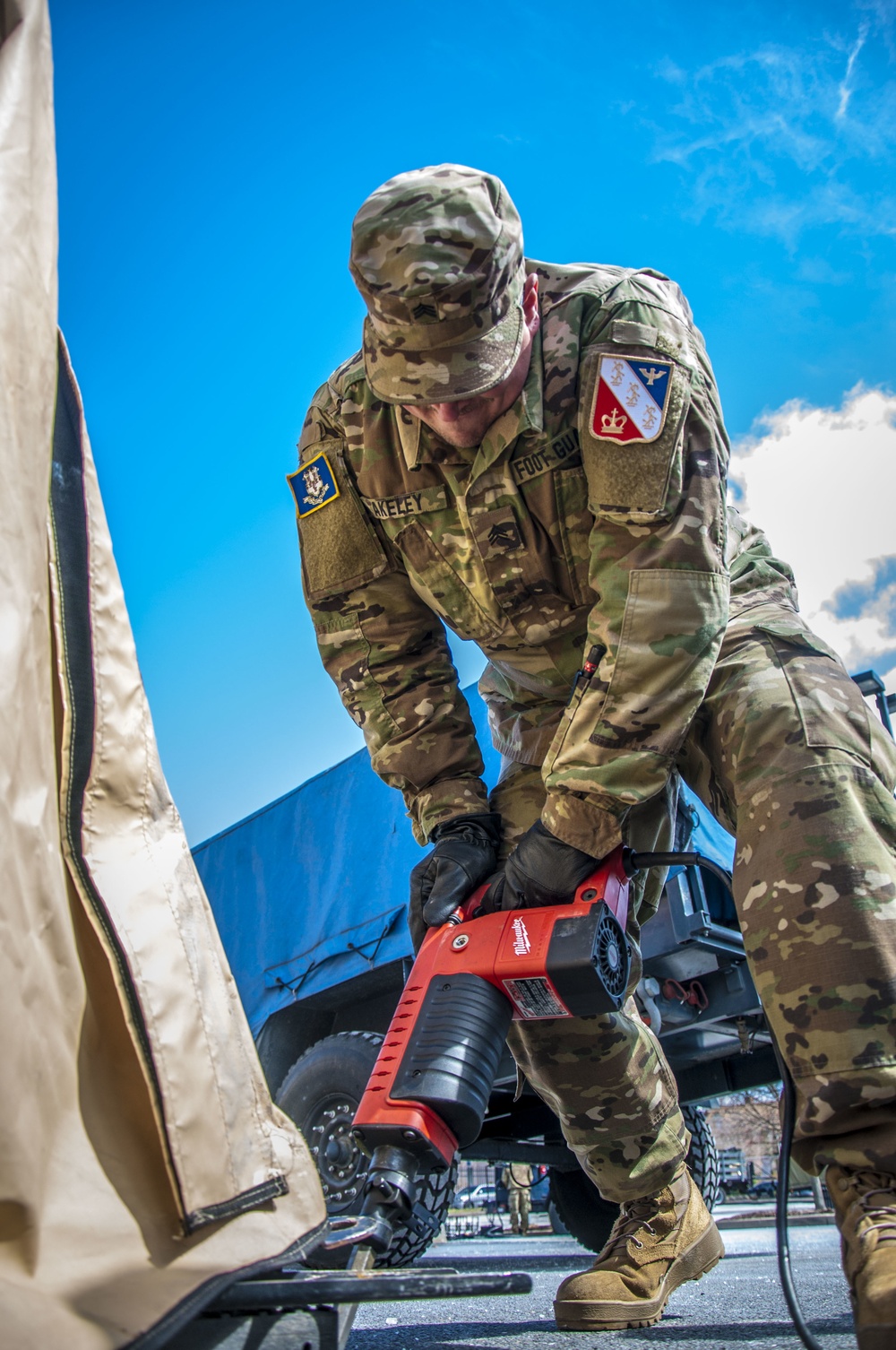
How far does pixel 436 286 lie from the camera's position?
6.08ft

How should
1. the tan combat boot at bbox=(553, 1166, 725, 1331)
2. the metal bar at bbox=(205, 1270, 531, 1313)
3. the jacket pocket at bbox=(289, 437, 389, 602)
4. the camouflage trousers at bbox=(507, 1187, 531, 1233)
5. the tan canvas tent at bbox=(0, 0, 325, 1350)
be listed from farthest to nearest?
the camouflage trousers at bbox=(507, 1187, 531, 1233) → the jacket pocket at bbox=(289, 437, 389, 602) → the tan combat boot at bbox=(553, 1166, 725, 1331) → the metal bar at bbox=(205, 1270, 531, 1313) → the tan canvas tent at bbox=(0, 0, 325, 1350)

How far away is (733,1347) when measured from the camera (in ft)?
4.81

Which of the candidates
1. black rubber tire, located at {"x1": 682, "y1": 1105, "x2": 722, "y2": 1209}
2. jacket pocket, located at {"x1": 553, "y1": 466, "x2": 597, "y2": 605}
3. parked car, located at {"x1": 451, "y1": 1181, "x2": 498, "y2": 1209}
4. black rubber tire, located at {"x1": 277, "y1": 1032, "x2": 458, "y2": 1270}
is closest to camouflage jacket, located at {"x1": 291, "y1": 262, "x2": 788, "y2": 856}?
jacket pocket, located at {"x1": 553, "y1": 466, "x2": 597, "y2": 605}

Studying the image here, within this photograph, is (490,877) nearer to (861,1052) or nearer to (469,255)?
(861,1052)

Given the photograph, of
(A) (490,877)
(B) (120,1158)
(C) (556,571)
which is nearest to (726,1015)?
(A) (490,877)

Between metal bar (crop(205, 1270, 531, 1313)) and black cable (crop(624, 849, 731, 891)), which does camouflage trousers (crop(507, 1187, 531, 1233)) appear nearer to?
black cable (crop(624, 849, 731, 891))

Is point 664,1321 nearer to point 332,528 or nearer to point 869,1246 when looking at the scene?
point 869,1246

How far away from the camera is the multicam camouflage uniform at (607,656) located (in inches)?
59.6

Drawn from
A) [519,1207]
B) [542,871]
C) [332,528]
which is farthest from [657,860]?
[519,1207]

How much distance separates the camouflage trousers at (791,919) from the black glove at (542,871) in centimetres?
29

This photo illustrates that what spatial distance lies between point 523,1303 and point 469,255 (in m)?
2.63

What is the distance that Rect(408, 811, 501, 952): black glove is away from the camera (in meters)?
1.98

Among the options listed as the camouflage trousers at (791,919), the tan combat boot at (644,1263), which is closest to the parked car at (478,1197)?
the tan combat boot at (644,1263)

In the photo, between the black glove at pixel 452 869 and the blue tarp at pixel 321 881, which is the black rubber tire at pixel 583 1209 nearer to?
the blue tarp at pixel 321 881
